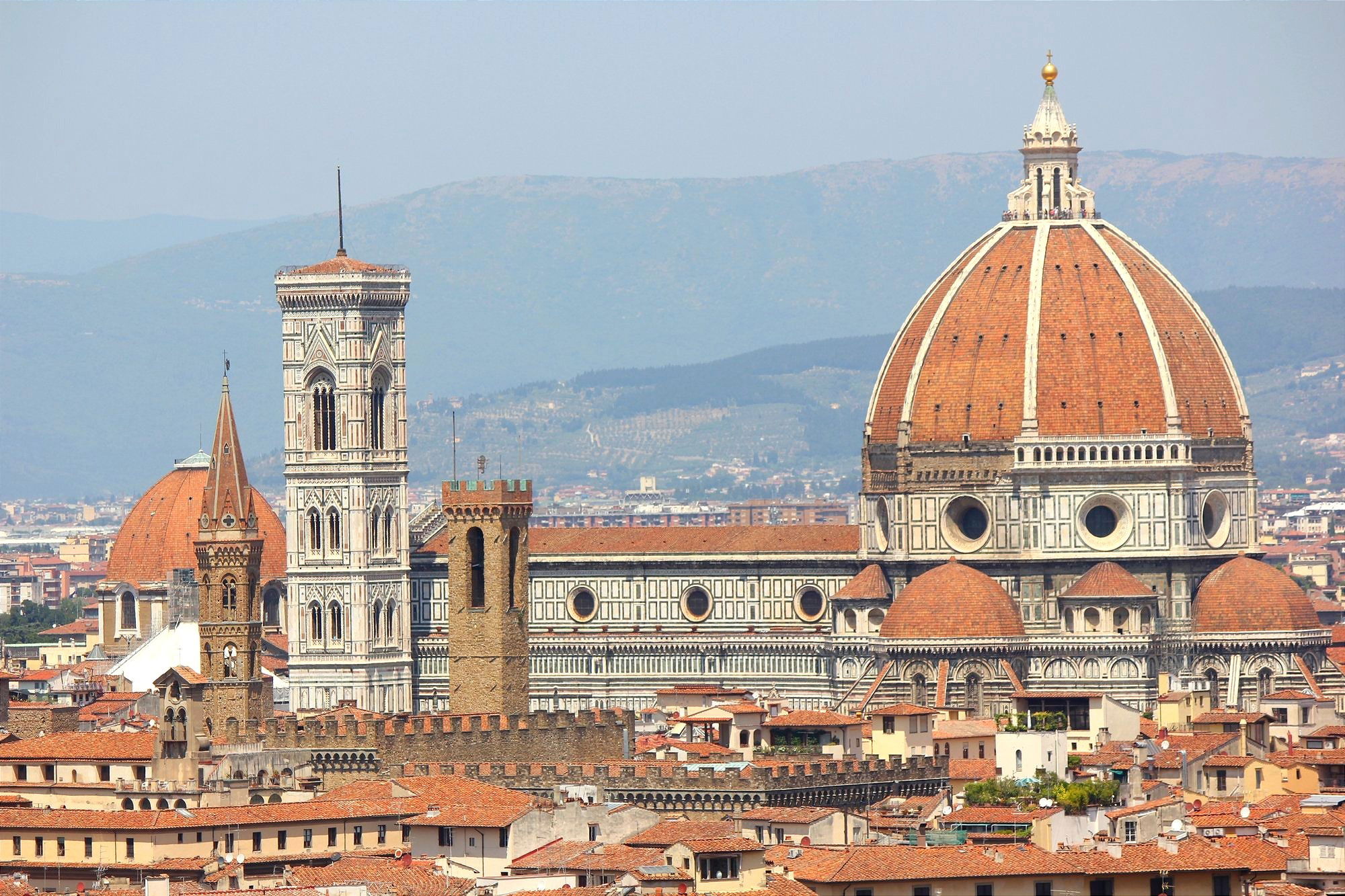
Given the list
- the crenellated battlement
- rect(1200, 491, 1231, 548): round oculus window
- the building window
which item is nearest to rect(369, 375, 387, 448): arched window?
rect(1200, 491, 1231, 548): round oculus window

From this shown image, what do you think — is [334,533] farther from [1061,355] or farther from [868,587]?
[1061,355]

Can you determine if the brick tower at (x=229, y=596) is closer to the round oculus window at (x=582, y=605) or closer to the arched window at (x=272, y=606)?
the round oculus window at (x=582, y=605)

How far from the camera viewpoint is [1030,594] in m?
147

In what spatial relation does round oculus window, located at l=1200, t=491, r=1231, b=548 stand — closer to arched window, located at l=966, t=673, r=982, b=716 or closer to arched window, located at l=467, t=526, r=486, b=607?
arched window, located at l=966, t=673, r=982, b=716

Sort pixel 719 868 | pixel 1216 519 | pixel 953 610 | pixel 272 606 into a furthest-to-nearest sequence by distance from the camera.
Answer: pixel 272 606, pixel 1216 519, pixel 953 610, pixel 719 868

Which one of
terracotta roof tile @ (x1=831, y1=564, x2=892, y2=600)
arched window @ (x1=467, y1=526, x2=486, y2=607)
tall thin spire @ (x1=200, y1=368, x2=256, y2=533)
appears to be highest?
tall thin spire @ (x1=200, y1=368, x2=256, y2=533)

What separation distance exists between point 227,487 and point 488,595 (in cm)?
1033

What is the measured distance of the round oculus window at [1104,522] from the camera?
14700 cm

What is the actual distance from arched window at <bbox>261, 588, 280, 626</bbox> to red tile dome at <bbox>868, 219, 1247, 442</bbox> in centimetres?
3616

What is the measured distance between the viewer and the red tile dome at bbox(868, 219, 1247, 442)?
147 meters

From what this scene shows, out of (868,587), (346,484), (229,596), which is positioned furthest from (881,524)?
(229,596)

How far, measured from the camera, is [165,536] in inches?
7338

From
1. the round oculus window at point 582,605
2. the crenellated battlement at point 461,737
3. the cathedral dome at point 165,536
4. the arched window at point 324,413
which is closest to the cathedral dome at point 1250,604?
the round oculus window at point 582,605

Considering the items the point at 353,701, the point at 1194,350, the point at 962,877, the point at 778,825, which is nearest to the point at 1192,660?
the point at 1194,350
